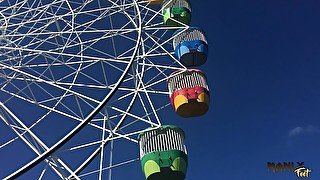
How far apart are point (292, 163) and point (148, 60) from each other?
42.2 feet

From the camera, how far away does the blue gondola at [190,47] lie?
16.5m

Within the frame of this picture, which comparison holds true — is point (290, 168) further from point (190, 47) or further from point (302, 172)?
point (190, 47)

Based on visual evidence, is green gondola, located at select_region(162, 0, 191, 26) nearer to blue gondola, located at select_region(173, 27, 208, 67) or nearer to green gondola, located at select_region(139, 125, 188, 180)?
blue gondola, located at select_region(173, 27, 208, 67)

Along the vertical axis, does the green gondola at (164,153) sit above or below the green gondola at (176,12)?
below

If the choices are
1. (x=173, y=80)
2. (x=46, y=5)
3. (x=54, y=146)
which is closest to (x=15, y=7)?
(x=46, y=5)

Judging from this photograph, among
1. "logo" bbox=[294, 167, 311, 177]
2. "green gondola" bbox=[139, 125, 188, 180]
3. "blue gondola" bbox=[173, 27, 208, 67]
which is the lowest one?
"green gondola" bbox=[139, 125, 188, 180]

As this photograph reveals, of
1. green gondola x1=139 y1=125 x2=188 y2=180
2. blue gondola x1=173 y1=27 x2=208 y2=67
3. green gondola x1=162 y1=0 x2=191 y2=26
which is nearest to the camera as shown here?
green gondola x1=139 y1=125 x2=188 y2=180

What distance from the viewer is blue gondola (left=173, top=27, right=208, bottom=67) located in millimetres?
16531

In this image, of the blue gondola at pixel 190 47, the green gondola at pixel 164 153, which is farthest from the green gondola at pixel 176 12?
the green gondola at pixel 164 153

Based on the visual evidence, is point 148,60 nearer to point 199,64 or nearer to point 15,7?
point 199,64

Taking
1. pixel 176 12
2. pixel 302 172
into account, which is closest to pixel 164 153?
pixel 176 12

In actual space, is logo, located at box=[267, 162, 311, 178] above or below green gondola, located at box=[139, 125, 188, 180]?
above

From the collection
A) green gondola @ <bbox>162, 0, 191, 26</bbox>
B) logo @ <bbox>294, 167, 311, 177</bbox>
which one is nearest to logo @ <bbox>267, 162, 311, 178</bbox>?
logo @ <bbox>294, 167, 311, 177</bbox>

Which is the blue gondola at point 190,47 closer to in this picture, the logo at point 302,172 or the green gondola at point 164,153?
the green gondola at point 164,153
